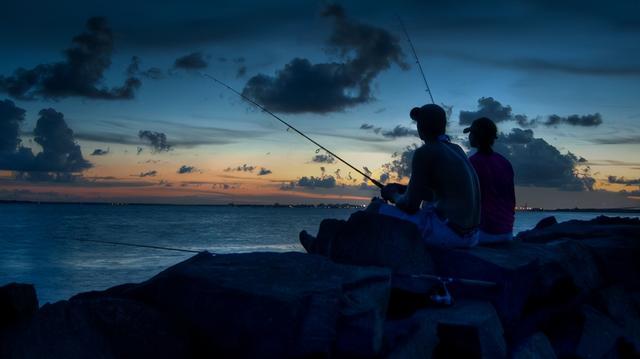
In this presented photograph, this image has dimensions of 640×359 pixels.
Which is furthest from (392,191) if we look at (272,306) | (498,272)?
(272,306)

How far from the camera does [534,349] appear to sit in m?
4.59

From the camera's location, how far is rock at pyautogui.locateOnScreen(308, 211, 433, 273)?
4.69 m

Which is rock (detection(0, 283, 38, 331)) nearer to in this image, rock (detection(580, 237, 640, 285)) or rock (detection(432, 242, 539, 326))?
rock (detection(432, 242, 539, 326))

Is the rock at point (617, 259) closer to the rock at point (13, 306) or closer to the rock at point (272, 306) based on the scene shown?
the rock at point (272, 306)

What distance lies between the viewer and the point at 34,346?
310 centimetres

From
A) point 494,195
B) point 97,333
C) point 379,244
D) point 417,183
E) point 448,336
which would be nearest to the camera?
point 97,333

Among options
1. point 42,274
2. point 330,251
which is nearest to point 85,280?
point 42,274

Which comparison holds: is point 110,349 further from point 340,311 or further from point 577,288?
point 577,288

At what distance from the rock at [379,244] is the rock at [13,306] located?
7.71ft

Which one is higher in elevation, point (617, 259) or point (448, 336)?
point (617, 259)

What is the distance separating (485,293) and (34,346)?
345 centimetres

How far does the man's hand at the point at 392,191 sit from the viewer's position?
568 cm

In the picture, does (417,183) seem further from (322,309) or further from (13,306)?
(13,306)

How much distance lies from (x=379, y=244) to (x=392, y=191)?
1163mm
